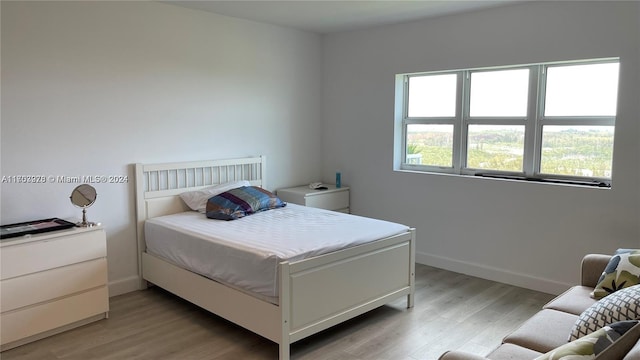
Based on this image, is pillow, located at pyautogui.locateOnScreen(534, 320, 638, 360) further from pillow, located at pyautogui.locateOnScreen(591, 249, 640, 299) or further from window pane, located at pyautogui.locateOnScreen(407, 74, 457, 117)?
window pane, located at pyautogui.locateOnScreen(407, 74, 457, 117)

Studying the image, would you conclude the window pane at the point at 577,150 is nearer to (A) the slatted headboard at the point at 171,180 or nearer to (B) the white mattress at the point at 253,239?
(B) the white mattress at the point at 253,239

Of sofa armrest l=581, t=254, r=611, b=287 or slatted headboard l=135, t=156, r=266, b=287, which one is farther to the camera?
slatted headboard l=135, t=156, r=266, b=287

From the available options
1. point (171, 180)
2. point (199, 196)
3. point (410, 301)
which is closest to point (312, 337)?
point (410, 301)

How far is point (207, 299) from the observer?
3.30m

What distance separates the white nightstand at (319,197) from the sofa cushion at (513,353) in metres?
2.95

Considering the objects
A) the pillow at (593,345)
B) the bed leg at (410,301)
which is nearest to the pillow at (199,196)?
the bed leg at (410,301)

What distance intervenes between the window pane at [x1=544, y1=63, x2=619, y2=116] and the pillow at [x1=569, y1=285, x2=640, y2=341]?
215cm

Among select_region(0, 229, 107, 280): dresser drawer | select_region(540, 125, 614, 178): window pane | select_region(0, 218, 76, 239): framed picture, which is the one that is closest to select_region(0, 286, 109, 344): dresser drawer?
select_region(0, 229, 107, 280): dresser drawer

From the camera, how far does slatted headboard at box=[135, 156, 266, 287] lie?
13.1 ft

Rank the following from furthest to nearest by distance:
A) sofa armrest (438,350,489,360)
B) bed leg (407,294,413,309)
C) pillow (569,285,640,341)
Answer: bed leg (407,294,413,309)
pillow (569,285,640,341)
sofa armrest (438,350,489,360)

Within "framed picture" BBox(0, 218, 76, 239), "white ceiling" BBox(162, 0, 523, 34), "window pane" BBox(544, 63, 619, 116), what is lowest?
"framed picture" BBox(0, 218, 76, 239)

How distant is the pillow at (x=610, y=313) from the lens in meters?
1.94

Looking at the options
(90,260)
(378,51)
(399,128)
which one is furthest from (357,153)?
(90,260)

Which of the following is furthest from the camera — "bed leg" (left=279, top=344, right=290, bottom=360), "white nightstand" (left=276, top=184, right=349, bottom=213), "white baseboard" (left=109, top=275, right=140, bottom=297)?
"white nightstand" (left=276, top=184, right=349, bottom=213)
